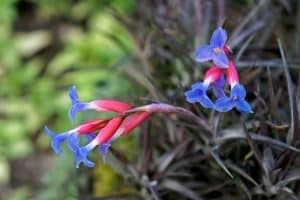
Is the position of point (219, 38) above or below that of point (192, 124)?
above

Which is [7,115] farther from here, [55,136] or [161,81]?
[55,136]

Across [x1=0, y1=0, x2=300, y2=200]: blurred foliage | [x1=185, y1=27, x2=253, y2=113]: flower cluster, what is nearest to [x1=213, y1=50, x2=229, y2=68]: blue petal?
[x1=185, y1=27, x2=253, y2=113]: flower cluster

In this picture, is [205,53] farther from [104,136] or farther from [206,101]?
[104,136]

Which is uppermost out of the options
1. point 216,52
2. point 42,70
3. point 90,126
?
point 216,52

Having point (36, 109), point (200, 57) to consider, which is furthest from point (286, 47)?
point (36, 109)

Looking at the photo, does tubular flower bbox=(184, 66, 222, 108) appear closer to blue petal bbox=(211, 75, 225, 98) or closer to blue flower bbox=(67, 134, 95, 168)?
blue petal bbox=(211, 75, 225, 98)

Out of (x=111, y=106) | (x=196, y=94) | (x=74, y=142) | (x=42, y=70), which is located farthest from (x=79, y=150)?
(x=42, y=70)

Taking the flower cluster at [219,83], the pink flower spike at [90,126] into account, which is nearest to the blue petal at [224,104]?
the flower cluster at [219,83]
